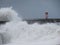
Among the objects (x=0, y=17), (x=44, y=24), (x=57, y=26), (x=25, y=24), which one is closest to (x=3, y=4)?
(x=0, y=17)

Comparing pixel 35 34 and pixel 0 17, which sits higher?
pixel 0 17

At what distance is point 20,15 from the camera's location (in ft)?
12.3

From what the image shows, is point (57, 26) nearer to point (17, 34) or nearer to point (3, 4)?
point (17, 34)

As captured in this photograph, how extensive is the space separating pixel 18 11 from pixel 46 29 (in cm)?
88

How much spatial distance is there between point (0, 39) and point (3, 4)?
1.39 meters

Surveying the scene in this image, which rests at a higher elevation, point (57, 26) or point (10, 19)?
point (10, 19)

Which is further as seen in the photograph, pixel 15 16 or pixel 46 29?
pixel 15 16

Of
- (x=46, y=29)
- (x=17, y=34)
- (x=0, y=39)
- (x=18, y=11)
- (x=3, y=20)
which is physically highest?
(x=18, y=11)

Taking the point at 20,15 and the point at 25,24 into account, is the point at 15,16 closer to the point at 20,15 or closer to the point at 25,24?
the point at 20,15

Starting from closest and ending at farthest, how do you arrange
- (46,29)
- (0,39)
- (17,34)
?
(0,39)
(17,34)
(46,29)

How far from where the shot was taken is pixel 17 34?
3021 millimetres

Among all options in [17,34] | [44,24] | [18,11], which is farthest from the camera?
[18,11]

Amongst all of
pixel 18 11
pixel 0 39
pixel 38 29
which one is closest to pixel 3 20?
pixel 18 11

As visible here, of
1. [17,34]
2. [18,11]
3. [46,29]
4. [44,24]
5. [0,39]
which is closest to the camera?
[0,39]
